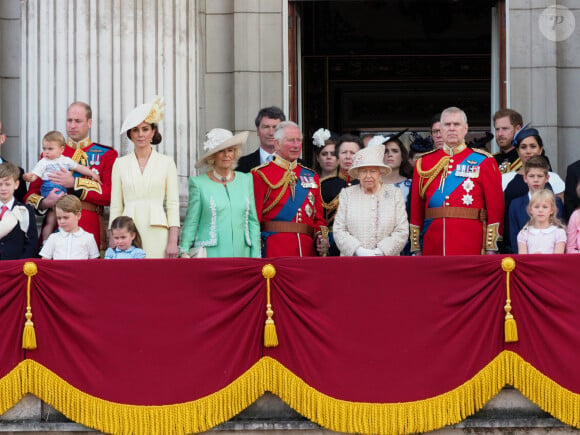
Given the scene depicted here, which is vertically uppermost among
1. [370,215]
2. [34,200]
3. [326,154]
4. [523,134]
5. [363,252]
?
[523,134]

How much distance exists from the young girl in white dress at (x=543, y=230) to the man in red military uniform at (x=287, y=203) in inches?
62.5

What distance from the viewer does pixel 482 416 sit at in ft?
29.7

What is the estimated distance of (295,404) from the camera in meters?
9.07

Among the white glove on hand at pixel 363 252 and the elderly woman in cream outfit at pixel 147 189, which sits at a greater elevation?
the elderly woman in cream outfit at pixel 147 189

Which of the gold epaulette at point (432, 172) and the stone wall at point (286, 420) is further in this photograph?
the gold epaulette at point (432, 172)

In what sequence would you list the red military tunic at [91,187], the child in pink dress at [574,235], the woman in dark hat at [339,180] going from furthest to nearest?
the woman in dark hat at [339,180]
the red military tunic at [91,187]
the child in pink dress at [574,235]

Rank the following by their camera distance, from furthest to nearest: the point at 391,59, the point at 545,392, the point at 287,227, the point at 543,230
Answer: the point at 391,59, the point at 287,227, the point at 543,230, the point at 545,392

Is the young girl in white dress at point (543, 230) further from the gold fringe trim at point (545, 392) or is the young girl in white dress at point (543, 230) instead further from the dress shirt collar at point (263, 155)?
the dress shirt collar at point (263, 155)

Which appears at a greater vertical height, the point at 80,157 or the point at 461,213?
the point at 80,157

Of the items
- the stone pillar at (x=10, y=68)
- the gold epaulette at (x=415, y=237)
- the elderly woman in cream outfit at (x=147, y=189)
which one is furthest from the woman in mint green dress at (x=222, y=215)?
the stone pillar at (x=10, y=68)

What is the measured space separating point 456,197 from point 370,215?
2.33ft

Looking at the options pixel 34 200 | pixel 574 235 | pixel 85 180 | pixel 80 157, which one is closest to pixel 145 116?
pixel 85 180

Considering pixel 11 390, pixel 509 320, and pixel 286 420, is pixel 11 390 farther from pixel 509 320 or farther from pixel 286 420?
pixel 509 320

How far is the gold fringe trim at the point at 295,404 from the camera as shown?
8.98 metres
